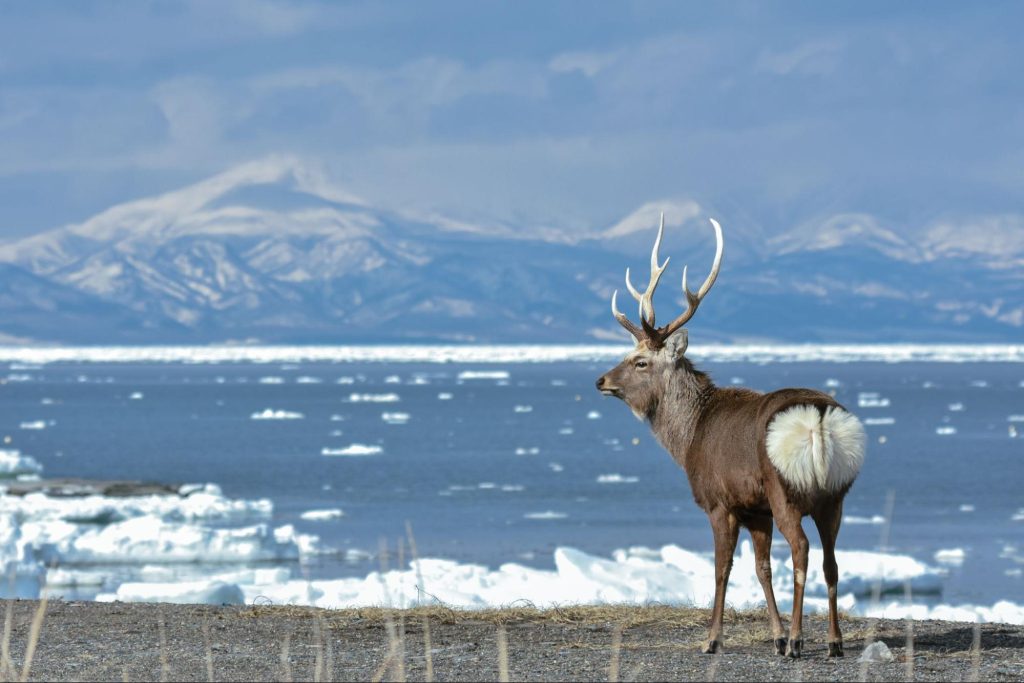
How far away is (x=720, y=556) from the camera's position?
881 centimetres

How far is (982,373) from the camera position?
15312 cm

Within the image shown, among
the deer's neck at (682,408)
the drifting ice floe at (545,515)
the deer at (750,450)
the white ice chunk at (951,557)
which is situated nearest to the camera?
the deer at (750,450)

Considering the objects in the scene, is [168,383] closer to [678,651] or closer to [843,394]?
[843,394]

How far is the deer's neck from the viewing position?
930cm

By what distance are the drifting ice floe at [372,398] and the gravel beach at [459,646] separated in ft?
302

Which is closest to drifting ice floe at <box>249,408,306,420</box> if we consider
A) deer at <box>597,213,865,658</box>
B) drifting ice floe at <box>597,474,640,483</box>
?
drifting ice floe at <box>597,474,640,483</box>

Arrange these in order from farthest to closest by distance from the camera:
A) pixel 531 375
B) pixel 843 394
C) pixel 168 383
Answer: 1. pixel 531 375
2. pixel 168 383
3. pixel 843 394

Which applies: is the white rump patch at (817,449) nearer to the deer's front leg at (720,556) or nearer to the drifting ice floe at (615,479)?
the deer's front leg at (720,556)

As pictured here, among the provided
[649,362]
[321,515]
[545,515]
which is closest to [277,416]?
[545,515]

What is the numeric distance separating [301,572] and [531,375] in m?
124

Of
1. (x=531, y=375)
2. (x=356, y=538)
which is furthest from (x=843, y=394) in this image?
(x=356, y=538)

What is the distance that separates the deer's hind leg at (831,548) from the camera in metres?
8.30

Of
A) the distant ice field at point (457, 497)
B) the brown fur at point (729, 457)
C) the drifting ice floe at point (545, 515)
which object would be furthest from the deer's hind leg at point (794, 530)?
the drifting ice floe at point (545, 515)

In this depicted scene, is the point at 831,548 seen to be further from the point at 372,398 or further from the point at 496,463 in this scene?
the point at 372,398
